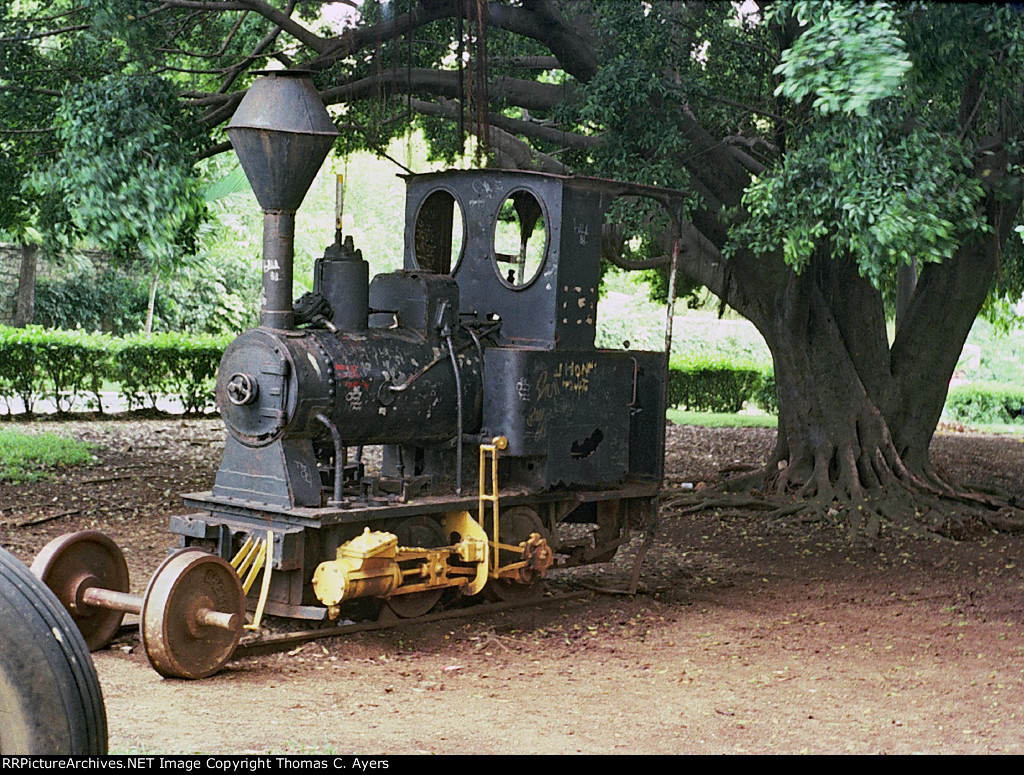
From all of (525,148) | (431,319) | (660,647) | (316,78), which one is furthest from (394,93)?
(660,647)

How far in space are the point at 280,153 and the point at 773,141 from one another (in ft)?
21.0

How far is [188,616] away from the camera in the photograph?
6.20 metres

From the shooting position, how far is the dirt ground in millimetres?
5496

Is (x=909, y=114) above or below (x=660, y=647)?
above

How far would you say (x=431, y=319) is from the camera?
7.99 metres

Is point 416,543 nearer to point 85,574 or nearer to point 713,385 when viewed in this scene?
point 85,574

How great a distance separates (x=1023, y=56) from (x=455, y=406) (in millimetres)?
4236

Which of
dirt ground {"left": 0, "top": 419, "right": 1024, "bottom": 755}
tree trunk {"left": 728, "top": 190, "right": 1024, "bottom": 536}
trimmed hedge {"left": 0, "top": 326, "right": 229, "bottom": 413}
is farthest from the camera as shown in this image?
trimmed hedge {"left": 0, "top": 326, "right": 229, "bottom": 413}

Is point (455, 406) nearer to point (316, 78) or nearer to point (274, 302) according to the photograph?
point (274, 302)

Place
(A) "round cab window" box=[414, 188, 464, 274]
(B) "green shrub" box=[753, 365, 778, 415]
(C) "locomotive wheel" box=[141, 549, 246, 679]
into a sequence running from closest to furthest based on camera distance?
(C) "locomotive wheel" box=[141, 549, 246, 679]
(A) "round cab window" box=[414, 188, 464, 274]
(B) "green shrub" box=[753, 365, 778, 415]

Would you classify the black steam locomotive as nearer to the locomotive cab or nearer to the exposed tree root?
the locomotive cab

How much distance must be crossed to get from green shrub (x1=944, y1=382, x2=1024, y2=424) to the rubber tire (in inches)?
969

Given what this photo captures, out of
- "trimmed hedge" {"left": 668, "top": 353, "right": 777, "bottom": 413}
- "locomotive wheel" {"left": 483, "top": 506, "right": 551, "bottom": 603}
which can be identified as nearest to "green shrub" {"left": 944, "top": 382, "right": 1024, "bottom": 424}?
"trimmed hedge" {"left": 668, "top": 353, "right": 777, "bottom": 413}

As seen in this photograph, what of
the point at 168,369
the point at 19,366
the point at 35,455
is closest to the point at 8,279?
the point at 168,369
